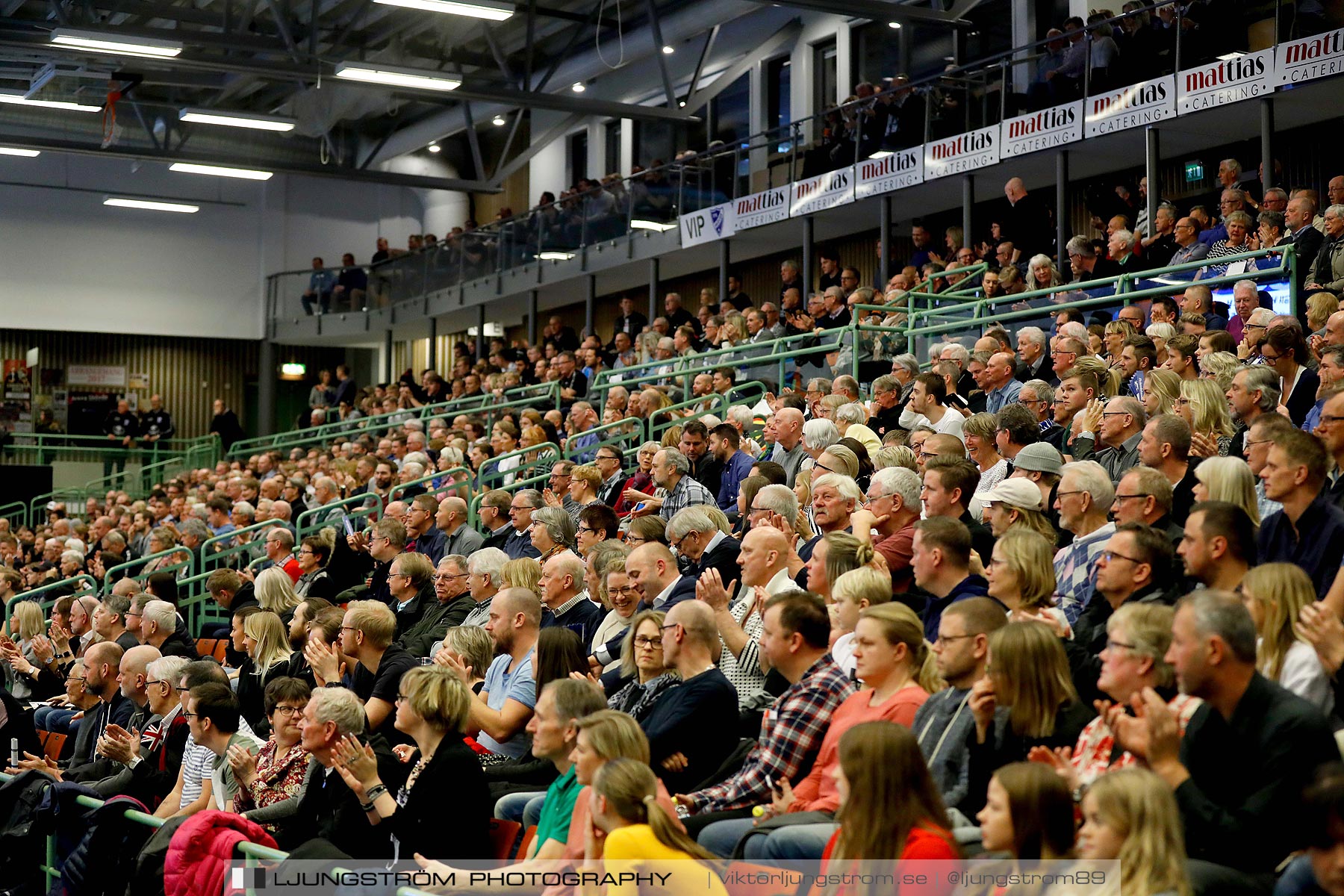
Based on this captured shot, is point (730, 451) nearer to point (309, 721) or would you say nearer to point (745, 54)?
point (309, 721)

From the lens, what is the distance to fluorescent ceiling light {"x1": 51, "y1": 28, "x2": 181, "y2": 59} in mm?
15750

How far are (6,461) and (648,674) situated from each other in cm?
2206

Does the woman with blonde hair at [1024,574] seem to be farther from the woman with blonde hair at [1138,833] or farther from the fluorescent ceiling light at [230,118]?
the fluorescent ceiling light at [230,118]

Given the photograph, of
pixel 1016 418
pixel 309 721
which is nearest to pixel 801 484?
pixel 1016 418

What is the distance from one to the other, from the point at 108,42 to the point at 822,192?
820 centimetres

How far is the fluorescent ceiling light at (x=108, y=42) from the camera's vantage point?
1575 centimetres

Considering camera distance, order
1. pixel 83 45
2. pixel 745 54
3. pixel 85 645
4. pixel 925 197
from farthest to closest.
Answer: pixel 745 54
pixel 925 197
pixel 83 45
pixel 85 645

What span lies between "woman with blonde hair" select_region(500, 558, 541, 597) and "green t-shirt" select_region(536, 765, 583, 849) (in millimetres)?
2523

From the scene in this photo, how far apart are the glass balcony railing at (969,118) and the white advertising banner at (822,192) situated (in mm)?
21

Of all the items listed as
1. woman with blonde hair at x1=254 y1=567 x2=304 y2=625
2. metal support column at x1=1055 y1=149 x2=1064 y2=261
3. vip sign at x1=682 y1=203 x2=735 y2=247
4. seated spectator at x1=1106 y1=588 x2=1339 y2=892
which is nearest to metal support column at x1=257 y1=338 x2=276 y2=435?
vip sign at x1=682 y1=203 x2=735 y2=247

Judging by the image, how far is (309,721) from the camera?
5453mm

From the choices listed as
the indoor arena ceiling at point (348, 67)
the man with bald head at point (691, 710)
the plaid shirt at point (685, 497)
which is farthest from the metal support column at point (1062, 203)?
the man with bald head at point (691, 710)

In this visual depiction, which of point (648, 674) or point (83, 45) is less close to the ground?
point (83, 45)

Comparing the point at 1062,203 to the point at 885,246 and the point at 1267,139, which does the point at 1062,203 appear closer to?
the point at 1267,139
